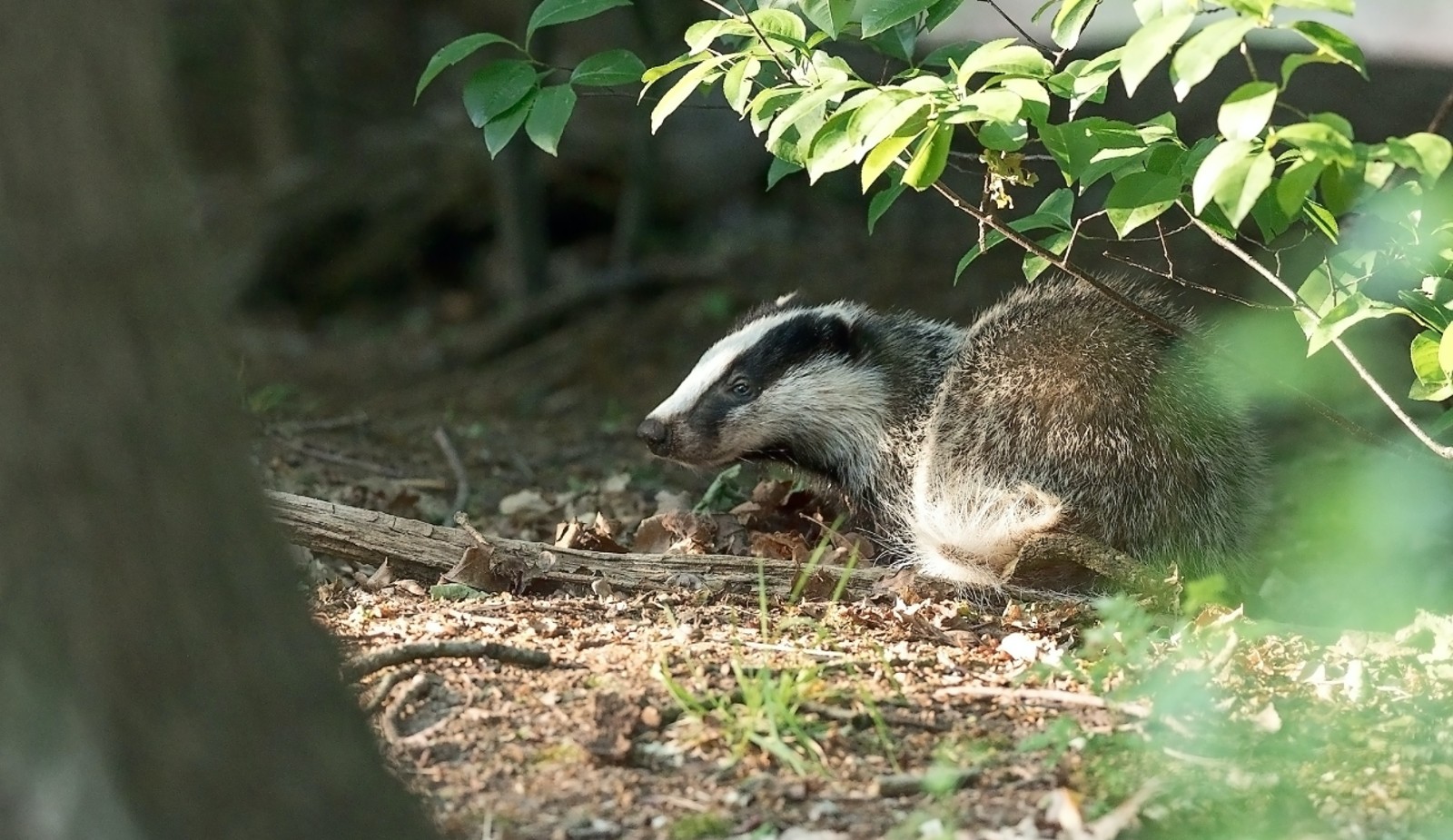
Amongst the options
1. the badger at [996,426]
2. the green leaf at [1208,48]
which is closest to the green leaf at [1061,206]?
the badger at [996,426]

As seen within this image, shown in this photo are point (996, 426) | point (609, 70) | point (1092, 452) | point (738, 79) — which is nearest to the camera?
point (738, 79)

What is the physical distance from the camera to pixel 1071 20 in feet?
11.0

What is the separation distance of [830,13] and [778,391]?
6.56 feet

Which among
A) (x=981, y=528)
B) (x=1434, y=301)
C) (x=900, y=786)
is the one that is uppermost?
(x=1434, y=301)

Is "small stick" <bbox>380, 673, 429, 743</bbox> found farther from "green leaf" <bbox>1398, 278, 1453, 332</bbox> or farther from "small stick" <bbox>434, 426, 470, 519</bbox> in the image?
"green leaf" <bbox>1398, 278, 1453, 332</bbox>

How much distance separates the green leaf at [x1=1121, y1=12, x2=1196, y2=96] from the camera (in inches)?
104

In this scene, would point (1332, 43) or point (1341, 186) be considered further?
point (1341, 186)

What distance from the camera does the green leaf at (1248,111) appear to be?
8.61 feet

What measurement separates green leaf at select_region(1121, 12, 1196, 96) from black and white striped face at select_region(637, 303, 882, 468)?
2.60 meters

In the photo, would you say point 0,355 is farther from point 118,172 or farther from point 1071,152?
point 1071,152

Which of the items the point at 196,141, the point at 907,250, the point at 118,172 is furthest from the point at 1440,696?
the point at 196,141

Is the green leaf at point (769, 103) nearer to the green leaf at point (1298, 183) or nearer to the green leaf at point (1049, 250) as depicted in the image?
the green leaf at point (1049, 250)

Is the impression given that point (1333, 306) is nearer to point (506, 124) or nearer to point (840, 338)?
point (840, 338)

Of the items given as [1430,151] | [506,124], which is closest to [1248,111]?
[1430,151]
